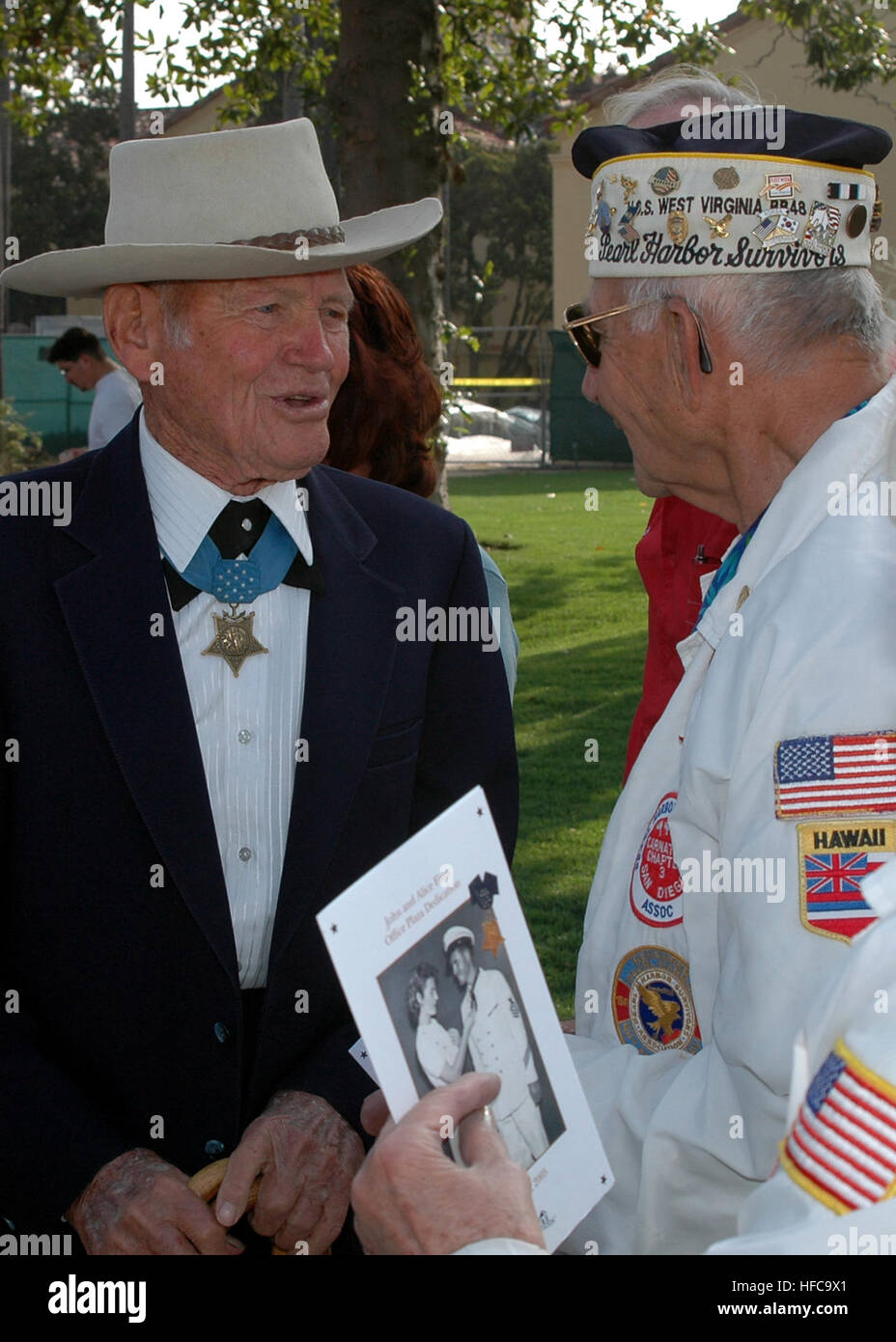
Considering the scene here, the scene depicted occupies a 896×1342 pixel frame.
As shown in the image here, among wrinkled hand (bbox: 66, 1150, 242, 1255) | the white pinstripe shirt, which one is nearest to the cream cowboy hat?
the white pinstripe shirt

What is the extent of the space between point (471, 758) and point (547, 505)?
19.3 meters

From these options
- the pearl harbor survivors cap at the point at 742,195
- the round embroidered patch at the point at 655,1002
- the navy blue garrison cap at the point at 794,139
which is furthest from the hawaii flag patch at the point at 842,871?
the navy blue garrison cap at the point at 794,139

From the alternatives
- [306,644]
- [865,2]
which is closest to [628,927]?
[306,644]

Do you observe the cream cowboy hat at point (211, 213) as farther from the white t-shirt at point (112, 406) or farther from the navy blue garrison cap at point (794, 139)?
the white t-shirt at point (112, 406)

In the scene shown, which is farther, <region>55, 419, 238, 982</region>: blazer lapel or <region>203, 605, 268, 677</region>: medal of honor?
<region>203, 605, 268, 677</region>: medal of honor

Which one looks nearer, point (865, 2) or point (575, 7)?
point (575, 7)

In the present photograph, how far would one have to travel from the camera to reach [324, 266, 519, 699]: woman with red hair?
3.60m

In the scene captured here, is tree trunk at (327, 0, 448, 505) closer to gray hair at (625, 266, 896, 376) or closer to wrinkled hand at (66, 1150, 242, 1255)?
gray hair at (625, 266, 896, 376)

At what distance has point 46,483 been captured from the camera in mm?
2549

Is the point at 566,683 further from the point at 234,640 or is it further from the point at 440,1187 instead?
the point at 440,1187

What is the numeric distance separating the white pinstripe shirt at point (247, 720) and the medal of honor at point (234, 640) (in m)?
0.01

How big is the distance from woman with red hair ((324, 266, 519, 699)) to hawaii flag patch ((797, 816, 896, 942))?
6.16 feet

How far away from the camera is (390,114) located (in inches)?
334

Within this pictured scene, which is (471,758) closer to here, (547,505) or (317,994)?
(317,994)
